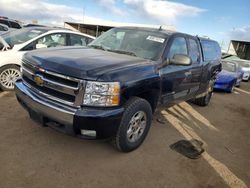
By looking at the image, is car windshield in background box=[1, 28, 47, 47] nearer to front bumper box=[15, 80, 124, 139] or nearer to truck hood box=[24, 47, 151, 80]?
truck hood box=[24, 47, 151, 80]

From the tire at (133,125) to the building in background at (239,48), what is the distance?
1110 inches

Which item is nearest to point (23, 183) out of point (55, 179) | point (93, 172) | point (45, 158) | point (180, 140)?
point (55, 179)

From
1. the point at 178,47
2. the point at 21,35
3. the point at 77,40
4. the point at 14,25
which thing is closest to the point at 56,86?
the point at 178,47

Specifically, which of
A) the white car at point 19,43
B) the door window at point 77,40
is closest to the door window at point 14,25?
the white car at point 19,43

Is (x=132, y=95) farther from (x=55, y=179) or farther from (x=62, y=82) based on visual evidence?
(x=55, y=179)

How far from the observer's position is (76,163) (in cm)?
323

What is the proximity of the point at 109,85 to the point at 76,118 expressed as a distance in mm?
569

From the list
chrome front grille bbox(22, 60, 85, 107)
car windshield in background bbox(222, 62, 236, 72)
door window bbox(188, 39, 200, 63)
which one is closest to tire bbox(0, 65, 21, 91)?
chrome front grille bbox(22, 60, 85, 107)

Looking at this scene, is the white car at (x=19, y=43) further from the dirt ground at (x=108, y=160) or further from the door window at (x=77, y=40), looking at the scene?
the dirt ground at (x=108, y=160)

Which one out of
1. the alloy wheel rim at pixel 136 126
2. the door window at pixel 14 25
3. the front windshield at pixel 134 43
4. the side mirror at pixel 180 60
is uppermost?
the front windshield at pixel 134 43

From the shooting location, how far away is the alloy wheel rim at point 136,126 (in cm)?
351

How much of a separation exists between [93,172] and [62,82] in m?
1.25

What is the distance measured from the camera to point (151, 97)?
3.80m

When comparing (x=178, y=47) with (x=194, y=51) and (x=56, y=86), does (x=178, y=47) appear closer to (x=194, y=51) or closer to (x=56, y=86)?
(x=194, y=51)
